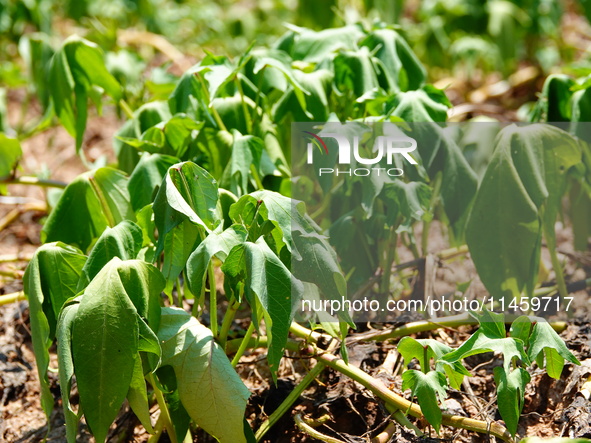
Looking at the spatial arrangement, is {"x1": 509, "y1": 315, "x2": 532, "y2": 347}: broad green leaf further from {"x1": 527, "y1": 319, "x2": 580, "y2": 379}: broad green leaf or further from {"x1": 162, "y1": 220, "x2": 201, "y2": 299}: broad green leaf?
{"x1": 162, "y1": 220, "x2": 201, "y2": 299}: broad green leaf

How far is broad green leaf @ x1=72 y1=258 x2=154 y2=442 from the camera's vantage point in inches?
35.9

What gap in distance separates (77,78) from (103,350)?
0.74m

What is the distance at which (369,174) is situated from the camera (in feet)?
3.89

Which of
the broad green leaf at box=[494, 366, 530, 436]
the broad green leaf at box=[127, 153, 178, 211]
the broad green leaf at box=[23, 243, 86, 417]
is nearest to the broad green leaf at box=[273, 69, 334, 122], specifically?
the broad green leaf at box=[127, 153, 178, 211]

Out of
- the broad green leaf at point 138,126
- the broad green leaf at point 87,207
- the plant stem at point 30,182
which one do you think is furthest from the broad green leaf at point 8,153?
the broad green leaf at point 87,207

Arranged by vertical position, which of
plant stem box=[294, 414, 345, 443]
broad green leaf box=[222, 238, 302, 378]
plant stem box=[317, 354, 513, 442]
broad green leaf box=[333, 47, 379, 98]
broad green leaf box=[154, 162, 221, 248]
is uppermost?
broad green leaf box=[333, 47, 379, 98]

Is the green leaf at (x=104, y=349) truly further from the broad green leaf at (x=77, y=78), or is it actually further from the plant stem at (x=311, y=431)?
the broad green leaf at (x=77, y=78)

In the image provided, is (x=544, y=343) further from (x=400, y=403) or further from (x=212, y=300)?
(x=212, y=300)

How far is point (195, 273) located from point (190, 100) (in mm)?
572

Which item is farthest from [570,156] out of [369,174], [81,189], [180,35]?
[180,35]

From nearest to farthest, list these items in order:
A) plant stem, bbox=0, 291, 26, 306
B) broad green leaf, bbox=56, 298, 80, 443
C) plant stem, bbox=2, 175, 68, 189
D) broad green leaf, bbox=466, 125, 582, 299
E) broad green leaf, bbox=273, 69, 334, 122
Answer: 1. broad green leaf, bbox=56, 298, 80, 443
2. broad green leaf, bbox=466, 125, 582, 299
3. broad green leaf, bbox=273, 69, 334, 122
4. plant stem, bbox=0, 291, 26, 306
5. plant stem, bbox=2, 175, 68, 189

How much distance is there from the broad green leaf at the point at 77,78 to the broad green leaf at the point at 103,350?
650 mm

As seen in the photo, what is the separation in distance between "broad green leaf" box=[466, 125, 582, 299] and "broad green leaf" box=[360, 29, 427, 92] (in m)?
0.33

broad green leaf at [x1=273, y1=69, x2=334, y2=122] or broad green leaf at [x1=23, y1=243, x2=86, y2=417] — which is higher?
broad green leaf at [x1=273, y1=69, x2=334, y2=122]
